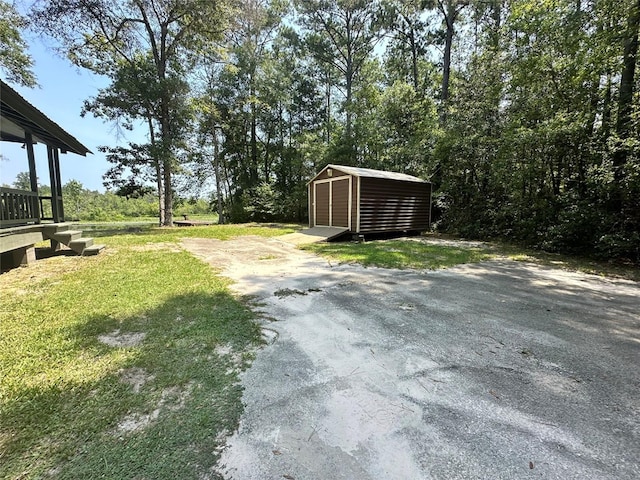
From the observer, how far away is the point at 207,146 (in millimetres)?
18953

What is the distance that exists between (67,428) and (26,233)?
4784 mm

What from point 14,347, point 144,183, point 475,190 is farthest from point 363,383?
point 144,183

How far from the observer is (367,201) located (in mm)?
9133

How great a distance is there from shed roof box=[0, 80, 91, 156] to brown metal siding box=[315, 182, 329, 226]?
22.5 ft

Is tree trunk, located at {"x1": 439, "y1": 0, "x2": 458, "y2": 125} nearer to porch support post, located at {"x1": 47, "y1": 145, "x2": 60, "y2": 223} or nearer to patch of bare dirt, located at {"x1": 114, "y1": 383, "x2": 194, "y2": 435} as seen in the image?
porch support post, located at {"x1": 47, "y1": 145, "x2": 60, "y2": 223}

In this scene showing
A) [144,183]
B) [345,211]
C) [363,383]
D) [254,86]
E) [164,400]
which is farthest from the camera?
[254,86]

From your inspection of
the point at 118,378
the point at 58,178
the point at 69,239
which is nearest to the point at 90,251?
the point at 69,239

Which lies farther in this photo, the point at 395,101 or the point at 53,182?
the point at 395,101

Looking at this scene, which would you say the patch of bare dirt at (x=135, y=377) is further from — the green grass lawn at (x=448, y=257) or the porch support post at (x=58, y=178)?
the porch support post at (x=58, y=178)

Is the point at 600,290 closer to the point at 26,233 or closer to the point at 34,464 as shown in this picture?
the point at 34,464

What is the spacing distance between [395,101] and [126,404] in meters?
16.0

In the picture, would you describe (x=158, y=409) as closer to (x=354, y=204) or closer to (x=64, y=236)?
(x=64, y=236)

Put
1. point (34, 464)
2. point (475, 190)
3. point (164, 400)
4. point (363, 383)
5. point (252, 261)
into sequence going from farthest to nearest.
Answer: point (475, 190), point (252, 261), point (363, 383), point (164, 400), point (34, 464)

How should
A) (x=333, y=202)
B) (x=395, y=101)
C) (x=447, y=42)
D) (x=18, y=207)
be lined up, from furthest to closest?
(x=395, y=101)
(x=447, y=42)
(x=333, y=202)
(x=18, y=207)
